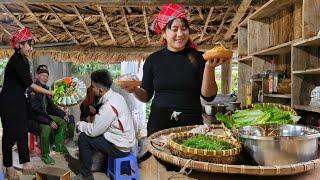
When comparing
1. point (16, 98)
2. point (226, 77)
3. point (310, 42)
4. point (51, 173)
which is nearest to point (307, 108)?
point (310, 42)

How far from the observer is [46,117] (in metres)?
4.64

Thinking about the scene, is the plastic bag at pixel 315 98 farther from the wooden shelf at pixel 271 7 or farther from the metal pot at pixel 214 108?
the metal pot at pixel 214 108

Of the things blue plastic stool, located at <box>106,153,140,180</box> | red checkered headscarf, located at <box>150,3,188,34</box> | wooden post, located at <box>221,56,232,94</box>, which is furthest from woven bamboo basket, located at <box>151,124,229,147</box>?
wooden post, located at <box>221,56,232,94</box>

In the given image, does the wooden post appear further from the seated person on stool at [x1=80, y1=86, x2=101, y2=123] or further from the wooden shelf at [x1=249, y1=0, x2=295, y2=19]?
the seated person on stool at [x1=80, y1=86, x2=101, y2=123]

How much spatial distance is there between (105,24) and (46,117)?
167 cm

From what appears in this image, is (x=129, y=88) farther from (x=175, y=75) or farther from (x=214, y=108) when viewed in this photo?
(x=214, y=108)

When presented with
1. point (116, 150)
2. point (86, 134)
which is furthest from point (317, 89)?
point (86, 134)

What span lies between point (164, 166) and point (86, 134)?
243 cm

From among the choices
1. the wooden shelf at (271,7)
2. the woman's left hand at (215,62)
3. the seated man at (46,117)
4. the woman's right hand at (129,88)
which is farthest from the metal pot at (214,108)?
the seated man at (46,117)

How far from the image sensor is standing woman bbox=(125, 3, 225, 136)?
1.65 meters

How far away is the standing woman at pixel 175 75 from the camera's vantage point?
1.65 m

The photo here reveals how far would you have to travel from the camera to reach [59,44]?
18.8ft

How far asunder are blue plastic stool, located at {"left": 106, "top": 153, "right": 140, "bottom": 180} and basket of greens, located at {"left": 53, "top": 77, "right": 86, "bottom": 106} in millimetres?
859

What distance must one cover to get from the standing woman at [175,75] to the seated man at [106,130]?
1.61 metres
